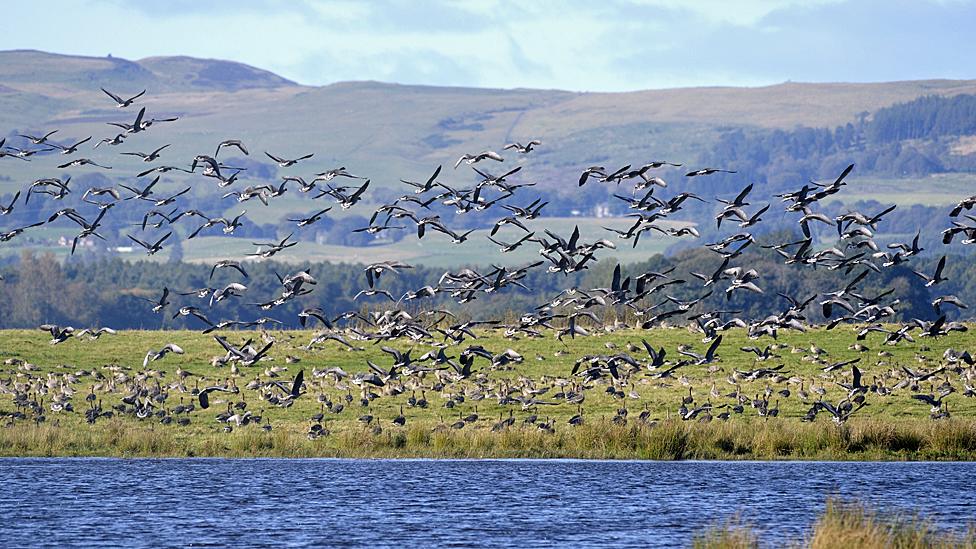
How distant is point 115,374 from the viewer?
5619cm

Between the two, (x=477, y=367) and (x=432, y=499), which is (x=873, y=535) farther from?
(x=477, y=367)

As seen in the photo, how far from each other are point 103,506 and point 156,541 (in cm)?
525

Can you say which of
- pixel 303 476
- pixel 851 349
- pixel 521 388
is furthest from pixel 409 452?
pixel 851 349

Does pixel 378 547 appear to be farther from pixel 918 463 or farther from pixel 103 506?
pixel 918 463

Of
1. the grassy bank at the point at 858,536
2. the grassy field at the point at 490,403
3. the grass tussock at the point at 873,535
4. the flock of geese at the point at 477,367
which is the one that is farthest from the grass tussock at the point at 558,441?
the grass tussock at the point at 873,535

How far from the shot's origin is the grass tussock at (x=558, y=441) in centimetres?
4375

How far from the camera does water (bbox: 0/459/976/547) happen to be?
32.0 metres

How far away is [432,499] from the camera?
37281mm

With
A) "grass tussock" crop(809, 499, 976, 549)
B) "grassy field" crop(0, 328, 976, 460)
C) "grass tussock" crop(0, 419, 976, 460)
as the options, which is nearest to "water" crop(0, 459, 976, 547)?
"grass tussock" crop(0, 419, 976, 460)

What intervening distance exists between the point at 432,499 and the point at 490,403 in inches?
548

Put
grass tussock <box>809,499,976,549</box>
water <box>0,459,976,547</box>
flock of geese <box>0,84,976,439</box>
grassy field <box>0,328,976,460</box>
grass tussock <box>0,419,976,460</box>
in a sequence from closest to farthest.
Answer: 1. grass tussock <box>809,499,976,549</box>
2. water <box>0,459,976,547</box>
3. flock of geese <box>0,84,976,439</box>
4. grass tussock <box>0,419,976,460</box>
5. grassy field <box>0,328,976,460</box>

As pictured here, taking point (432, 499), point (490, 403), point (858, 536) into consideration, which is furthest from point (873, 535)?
point (490, 403)

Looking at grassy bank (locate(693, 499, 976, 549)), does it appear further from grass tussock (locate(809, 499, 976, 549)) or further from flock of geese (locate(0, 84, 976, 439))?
flock of geese (locate(0, 84, 976, 439))

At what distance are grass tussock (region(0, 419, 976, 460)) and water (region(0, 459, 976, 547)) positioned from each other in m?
0.62
